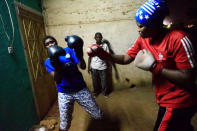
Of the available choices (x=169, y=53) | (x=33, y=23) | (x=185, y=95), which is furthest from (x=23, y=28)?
(x=185, y=95)

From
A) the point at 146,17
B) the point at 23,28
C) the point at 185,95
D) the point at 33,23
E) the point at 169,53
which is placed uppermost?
the point at 33,23

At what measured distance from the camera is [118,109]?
2.88 m

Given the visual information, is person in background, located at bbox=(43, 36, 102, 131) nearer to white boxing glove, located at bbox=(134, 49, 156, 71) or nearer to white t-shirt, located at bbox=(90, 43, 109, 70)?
white boxing glove, located at bbox=(134, 49, 156, 71)

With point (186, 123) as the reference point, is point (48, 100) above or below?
below

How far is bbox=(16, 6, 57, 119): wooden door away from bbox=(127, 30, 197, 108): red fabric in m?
2.32

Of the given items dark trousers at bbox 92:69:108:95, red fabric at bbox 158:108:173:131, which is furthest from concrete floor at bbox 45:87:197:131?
red fabric at bbox 158:108:173:131

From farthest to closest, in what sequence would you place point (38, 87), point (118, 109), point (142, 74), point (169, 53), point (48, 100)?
point (142, 74)
point (48, 100)
point (118, 109)
point (38, 87)
point (169, 53)

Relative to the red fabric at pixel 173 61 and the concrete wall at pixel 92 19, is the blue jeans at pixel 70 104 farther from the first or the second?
the concrete wall at pixel 92 19

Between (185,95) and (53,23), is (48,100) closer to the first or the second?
(53,23)

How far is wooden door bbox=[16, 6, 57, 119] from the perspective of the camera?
2393 mm

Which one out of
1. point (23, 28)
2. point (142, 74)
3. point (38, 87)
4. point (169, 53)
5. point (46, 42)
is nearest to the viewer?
point (169, 53)

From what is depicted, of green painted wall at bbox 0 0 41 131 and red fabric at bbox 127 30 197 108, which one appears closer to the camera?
red fabric at bbox 127 30 197 108

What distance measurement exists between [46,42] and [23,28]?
104 centimetres

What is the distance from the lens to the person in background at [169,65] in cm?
96
